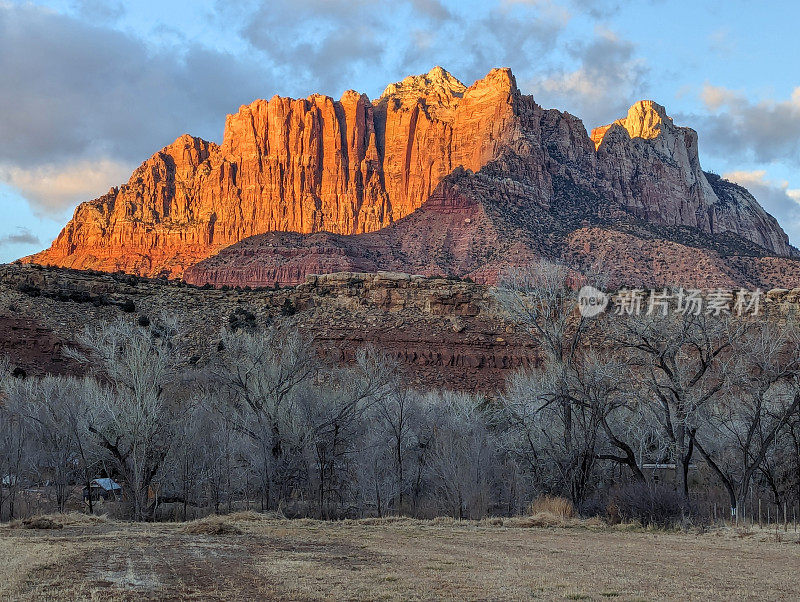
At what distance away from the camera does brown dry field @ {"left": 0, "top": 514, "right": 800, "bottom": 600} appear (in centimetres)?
1211

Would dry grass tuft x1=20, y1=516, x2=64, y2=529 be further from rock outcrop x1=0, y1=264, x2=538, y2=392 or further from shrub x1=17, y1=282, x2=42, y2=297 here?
shrub x1=17, y1=282, x2=42, y2=297

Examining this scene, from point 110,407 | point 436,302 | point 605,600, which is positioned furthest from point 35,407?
point 436,302

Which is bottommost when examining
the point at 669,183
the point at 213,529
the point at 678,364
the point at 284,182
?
the point at 213,529

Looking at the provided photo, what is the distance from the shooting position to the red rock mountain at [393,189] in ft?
405

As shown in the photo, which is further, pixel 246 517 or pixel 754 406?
pixel 754 406

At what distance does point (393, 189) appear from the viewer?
165 meters

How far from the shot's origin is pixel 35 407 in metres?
34.3

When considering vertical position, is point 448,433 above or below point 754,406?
below

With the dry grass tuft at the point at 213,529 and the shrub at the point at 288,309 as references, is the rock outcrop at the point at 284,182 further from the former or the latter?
the dry grass tuft at the point at 213,529

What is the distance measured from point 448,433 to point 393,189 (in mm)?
134597

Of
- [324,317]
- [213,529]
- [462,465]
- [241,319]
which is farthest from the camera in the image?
[324,317]

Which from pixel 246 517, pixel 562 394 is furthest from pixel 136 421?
pixel 562 394

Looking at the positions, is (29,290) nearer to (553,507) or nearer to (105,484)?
(105,484)

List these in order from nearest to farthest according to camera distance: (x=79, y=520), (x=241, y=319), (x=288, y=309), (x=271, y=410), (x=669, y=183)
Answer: (x=79, y=520), (x=271, y=410), (x=241, y=319), (x=288, y=309), (x=669, y=183)
